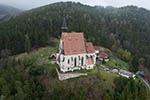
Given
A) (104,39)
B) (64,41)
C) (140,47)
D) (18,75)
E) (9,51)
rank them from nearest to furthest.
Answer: (18,75) < (64,41) < (9,51) < (104,39) < (140,47)

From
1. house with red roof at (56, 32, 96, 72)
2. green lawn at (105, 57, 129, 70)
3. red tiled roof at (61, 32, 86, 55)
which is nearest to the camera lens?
house with red roof at (56, 32, 96, 72)

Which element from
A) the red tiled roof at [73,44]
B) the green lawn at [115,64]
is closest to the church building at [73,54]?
the red tiled roof at [73,44]

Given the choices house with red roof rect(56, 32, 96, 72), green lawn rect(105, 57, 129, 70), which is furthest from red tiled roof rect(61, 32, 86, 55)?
green lawn rect(105, 57, 129, 70)

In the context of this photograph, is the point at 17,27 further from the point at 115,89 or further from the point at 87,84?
the point at 115,89

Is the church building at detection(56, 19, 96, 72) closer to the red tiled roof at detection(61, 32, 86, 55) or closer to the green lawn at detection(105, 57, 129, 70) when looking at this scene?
the red tiled roof at detection(61, 32, 86, 55)

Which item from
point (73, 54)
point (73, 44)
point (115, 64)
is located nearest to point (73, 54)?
point (73, 54)

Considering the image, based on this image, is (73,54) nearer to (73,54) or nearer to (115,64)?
(73,54)

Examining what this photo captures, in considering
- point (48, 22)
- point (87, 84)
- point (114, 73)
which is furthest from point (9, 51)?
point (114, 73)
